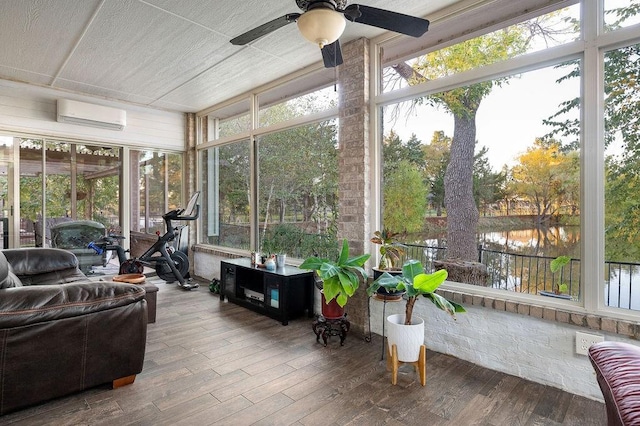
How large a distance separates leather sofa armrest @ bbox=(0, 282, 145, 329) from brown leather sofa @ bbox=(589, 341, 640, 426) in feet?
8.35

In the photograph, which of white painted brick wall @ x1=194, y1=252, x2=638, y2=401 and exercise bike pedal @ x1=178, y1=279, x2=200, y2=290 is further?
exercise bike pedal @ x1=178, y1=279, x2=200, y2=290

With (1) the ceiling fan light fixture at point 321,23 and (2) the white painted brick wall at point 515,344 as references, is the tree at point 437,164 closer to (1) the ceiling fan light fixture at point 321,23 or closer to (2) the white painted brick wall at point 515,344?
(2) the white painted brick wall at point 515,344

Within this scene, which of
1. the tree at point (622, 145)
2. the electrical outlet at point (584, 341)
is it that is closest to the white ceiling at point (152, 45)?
the tree at point (622, 145)

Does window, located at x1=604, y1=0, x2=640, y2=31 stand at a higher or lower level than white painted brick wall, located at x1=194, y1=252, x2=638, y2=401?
higher

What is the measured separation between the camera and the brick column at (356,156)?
3480 millimetres

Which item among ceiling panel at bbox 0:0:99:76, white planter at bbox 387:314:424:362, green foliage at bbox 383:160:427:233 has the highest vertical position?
ceiling panel at bbox 0:0:99:76

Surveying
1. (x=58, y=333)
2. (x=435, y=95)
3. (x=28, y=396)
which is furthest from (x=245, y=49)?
(x=28, y=396)

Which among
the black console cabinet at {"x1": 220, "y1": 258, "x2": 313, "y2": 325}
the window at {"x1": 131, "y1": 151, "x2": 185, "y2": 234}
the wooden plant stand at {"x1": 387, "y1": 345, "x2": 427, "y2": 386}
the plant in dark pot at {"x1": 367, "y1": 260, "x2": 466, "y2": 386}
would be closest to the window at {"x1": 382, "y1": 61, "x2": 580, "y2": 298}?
the plant in dark pot at {"x1": 367, "y1": 260, "x2": 466, "y2": 386}

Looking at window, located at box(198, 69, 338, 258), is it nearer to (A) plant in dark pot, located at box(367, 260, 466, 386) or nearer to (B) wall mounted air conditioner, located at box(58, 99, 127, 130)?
(B) wall mounted air conditioner, located at box(58, 99, 127, 130)

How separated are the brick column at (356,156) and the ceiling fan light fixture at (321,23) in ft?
5.37

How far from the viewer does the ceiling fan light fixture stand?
5.96ft

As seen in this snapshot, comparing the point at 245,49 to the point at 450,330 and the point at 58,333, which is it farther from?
the point at 450,330

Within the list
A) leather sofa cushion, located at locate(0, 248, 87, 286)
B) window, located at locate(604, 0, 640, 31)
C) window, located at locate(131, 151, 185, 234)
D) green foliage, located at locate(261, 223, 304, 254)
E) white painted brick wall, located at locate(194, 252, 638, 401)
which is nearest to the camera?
window, located at locate(604, 0, 640, 31)

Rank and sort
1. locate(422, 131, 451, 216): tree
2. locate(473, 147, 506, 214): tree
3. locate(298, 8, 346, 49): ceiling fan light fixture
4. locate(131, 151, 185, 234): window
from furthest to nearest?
locate(131, 151, 185, 234): window < locate(422, 131, 451, 216): tree < locate(473, 147, 506, 214): tree < locate(298, 8, 346, 49): ceiling fan light fixture
